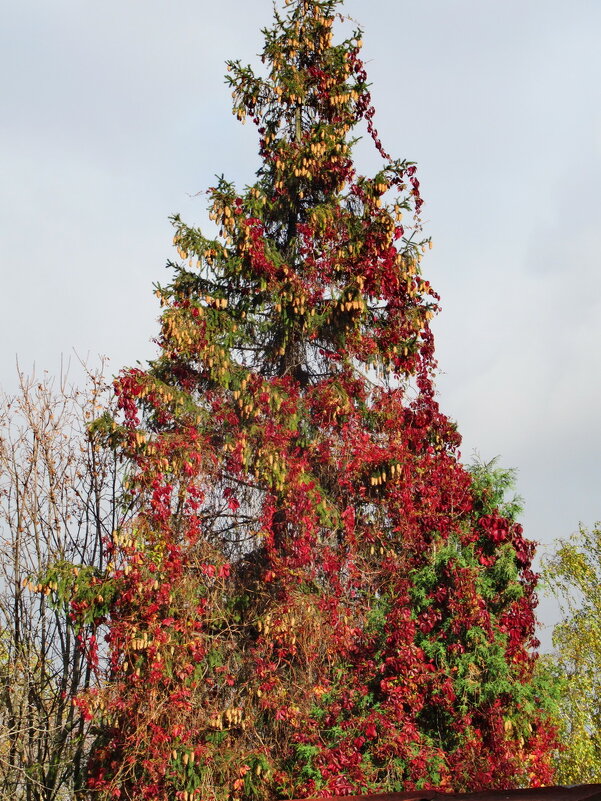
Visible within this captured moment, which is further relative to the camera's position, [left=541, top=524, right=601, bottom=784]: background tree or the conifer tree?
[left=541, top=524, right=601, bottom=784]: background tree

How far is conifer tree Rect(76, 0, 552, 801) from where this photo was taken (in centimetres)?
1051

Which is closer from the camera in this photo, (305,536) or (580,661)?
(305,536)

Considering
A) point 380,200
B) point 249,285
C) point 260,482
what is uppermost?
point 380,200

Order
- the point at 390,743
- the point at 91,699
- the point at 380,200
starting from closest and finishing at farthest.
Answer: the point at 91,699, the point at 390,743, the point at 380,200

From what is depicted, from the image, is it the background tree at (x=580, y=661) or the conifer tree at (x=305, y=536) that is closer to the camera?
the conifer tree at (x=305, y=536)

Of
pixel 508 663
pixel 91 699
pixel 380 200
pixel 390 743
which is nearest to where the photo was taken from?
pixel 91 699

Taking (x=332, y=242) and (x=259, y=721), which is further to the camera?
(x=332, y=242)

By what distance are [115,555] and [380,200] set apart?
7200 mm

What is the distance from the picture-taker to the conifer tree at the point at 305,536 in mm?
10508

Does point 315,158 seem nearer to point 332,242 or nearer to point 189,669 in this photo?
point 332,242

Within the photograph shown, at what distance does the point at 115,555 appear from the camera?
414 inches

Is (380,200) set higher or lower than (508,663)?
higher

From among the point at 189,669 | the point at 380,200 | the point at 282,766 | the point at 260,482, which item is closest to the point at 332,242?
the point at 380,200

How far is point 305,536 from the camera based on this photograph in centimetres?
1145
